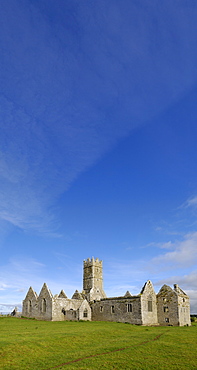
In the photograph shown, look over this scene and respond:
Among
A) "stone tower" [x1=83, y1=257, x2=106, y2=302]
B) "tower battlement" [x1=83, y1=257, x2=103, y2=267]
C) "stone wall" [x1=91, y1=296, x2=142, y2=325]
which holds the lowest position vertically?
"stone wall" [x1=91, y1=296, x2=142, y2=325]

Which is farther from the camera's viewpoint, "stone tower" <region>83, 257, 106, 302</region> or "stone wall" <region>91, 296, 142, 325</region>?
"stone tower" <region>83, 257, 106, 302</region>

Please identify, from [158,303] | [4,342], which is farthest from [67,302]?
[4,342]

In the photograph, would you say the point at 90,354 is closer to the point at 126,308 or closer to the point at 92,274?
the point at 126,308

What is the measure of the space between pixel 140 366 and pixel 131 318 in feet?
117

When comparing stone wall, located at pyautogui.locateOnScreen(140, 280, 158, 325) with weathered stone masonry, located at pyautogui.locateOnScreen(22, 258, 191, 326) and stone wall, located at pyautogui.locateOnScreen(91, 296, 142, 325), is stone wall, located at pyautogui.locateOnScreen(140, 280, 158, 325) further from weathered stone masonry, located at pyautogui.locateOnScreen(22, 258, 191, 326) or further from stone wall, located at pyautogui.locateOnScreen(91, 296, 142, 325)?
stone wall, located at pyautogui.locateOnScreen(91, 296, 142, 325)

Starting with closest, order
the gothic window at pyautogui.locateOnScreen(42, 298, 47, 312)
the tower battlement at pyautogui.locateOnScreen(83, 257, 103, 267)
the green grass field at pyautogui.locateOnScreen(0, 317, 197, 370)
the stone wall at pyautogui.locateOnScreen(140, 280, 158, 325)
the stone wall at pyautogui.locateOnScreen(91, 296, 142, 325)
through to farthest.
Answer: the green grass field at pyautogui.locateOnScreen(0, 317, 197, 370) → the stone wall at pyautogui.locateOnScreen(140, 280, 158, 325) → the stone wall at pyautogui.locateOnScreen(91, 296, 142, 325) → the gothic window at pyautogui.locateOnScreen(42, 298, 47, 312) → the tower battlement at pyautogui.locateOnScreen(83, 257, 103, 267)

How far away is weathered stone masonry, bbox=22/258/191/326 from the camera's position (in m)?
49.0

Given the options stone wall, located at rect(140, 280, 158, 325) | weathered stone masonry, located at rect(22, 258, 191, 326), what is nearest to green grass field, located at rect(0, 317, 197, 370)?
stone wall, located at rect(140, 280, 158, 325)

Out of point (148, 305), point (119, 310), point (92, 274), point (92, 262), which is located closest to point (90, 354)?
point (148, 305)

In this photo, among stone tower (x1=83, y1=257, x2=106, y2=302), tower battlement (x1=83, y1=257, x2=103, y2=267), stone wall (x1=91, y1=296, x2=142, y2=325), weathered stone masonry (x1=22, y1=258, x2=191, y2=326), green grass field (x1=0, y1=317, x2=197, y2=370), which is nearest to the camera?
green grass field (x1=0, y1=317, x2=197, y2=370)

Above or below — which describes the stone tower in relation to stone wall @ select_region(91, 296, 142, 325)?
above

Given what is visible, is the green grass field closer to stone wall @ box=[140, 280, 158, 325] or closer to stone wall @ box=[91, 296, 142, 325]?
stone wall @ box=[140, 280, 158, 325]

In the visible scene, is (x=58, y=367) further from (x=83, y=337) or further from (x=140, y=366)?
(x=83, y=337)

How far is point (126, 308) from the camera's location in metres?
50.6
